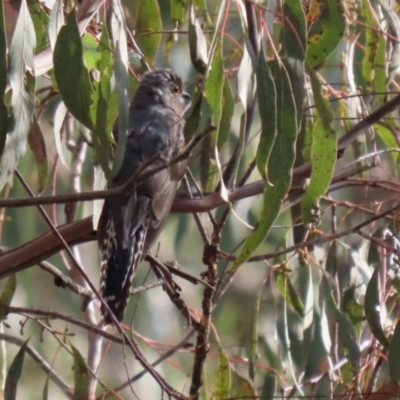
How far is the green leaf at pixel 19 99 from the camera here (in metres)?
2.22

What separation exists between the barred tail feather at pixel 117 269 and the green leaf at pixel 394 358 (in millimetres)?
988

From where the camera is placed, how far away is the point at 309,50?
2928mm

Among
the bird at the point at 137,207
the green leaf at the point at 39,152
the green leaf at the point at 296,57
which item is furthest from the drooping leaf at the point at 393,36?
the green leaf at the point at 39,152

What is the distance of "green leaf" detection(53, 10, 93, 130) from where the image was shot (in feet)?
7.88

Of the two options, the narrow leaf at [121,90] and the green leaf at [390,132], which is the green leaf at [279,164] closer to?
the narrow leaf at [121,90]

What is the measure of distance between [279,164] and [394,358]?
38.3 inches

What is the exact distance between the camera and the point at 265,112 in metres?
2.40

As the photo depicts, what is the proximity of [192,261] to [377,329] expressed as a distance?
2.87 meters

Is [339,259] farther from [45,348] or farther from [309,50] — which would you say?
[45,348]

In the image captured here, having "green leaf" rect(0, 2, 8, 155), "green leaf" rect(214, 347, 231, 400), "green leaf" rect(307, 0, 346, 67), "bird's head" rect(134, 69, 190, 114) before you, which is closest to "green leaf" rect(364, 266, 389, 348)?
"green leaf" rect(214, 347, 231, 400)

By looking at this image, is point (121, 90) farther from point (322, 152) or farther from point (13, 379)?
point (13, 379)

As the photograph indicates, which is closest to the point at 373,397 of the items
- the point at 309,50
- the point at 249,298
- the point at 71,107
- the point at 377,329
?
the point at 377,329

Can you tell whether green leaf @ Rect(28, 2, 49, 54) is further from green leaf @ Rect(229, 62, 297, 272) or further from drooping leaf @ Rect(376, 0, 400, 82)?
drooping leaf @ Rect(376, 0, 400, 82)

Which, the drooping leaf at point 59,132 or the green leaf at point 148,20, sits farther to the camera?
the green leaf at point 148,20
